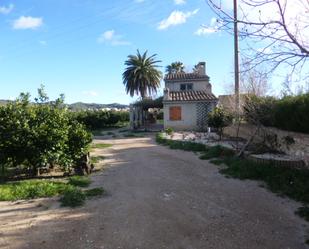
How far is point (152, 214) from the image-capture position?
21.3 feet

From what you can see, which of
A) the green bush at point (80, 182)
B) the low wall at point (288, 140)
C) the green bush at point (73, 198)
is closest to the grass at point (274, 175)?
the low wall at point (288, 140)

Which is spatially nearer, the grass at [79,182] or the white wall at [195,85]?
the grass at [79,182]

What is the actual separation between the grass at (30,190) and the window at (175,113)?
2139cm

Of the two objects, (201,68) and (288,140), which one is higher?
(201,68)

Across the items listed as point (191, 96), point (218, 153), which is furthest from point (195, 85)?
point (218, 153)

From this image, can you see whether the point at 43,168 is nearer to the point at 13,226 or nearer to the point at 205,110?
the point at 13,226

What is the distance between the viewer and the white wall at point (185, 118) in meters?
29.7

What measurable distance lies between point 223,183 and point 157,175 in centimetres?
201

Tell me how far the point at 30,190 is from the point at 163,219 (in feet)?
11.4

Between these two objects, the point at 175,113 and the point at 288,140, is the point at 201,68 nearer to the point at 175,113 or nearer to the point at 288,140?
the point at 175,113

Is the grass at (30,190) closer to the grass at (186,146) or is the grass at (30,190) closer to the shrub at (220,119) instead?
the grass at (186,146)

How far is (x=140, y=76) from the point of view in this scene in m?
49.1

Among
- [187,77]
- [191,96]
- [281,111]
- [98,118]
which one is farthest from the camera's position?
[98,118]

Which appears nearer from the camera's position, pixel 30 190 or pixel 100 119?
pixel 30 190
